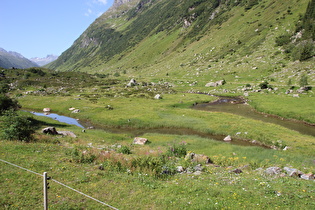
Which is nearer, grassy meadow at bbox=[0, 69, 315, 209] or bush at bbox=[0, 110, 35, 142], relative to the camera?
grassy meadow at bbox=[0, 69, 315, 209]

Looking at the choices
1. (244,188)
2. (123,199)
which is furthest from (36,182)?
(244,188)

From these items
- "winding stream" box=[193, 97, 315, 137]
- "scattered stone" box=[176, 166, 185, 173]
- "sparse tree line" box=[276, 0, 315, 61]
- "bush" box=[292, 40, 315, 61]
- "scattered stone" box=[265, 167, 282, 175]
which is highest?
"sparse tree line" box=[276, 0, 315, 61]

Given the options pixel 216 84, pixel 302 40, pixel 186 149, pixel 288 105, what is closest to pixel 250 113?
pixel 288 105

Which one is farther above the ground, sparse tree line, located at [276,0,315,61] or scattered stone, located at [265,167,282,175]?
sparse tree line, located at [276,0,315,61]

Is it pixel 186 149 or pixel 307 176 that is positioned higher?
pixel 307 176

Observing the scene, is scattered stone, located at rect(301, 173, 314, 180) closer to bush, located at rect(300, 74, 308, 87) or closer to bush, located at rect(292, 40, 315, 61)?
bush, located at rect(300, 74, 308, 87)

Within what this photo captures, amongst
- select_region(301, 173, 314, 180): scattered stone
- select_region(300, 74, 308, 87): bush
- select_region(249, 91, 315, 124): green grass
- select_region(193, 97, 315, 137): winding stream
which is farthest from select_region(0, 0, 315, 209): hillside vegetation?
select_region(300, 74, 308, 87): bush

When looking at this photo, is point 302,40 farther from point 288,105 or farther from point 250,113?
point 250,113

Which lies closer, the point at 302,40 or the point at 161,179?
Answer: the point at 161,179

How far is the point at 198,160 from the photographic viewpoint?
72.2ft

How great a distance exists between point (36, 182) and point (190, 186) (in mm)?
11004

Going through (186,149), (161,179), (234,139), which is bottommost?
(234,139)

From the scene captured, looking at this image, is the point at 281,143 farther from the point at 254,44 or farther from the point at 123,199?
the point at 254,44

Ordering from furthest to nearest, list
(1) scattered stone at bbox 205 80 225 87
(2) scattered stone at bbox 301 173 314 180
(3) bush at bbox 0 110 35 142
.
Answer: (1) scattered stone at bbox 205 80 225 87 < (3) bush at bbox 0 110 35 142 < (2) scattered stone at bbox 301 173 314 180
